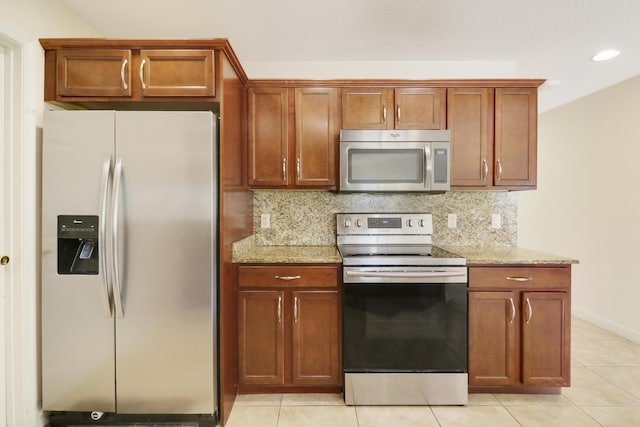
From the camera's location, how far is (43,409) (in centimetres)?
181

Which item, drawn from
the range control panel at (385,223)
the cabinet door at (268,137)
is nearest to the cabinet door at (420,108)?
the range control panel at (385,223)

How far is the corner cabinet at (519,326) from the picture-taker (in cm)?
212

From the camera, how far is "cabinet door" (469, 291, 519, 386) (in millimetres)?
2121

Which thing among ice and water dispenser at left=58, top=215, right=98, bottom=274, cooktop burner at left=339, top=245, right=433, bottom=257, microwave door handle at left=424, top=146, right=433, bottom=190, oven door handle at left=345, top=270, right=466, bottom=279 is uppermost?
microwave door handle at left=424, top=146, right=433, bottom=190

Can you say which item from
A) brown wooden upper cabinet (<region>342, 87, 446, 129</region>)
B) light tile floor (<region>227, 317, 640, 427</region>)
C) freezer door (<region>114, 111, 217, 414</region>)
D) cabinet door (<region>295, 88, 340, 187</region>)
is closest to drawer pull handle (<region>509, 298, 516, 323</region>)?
light tile floor (<region>227, 317, 640, 427</region>)

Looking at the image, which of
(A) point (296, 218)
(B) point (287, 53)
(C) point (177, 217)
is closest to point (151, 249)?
(C) point (177, 217)

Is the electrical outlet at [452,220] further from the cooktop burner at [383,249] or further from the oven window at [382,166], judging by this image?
the oven window at [382,166]

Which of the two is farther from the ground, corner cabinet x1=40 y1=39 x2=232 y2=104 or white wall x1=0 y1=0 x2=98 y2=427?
corner cabinet x1=40 y1=39 x2=232 y2=104

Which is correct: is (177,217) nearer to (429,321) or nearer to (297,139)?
(297,139)

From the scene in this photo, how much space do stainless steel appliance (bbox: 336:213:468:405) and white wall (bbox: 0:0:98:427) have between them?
1.75 meters

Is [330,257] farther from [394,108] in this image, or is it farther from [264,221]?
[394,108]

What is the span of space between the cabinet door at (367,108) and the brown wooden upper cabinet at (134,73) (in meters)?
1.02

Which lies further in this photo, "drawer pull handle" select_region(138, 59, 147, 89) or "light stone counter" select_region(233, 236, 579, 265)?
→ "light stone counter" select_region(233, 236, 579, 265)

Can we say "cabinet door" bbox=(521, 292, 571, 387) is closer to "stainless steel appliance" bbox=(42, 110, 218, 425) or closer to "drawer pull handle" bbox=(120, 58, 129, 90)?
"stainless steel appliance" bbox=(42, 110, 218, 425)
